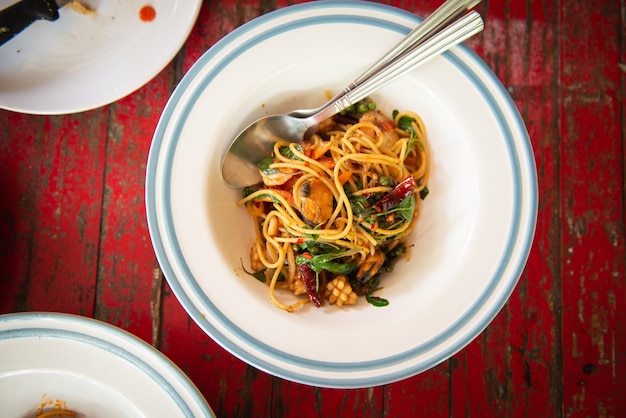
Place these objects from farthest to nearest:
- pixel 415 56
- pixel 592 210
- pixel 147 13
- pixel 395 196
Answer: pixel 592 210
pixel 147 13
pixel 395 196
pixel 415 56

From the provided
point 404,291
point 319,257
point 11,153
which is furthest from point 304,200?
point 11,153

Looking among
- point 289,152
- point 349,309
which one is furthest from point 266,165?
point 349,309

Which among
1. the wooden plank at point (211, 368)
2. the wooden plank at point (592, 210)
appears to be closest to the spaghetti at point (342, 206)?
the wooden plank at point (211, 368)

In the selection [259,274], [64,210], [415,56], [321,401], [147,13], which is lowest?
[321,401]

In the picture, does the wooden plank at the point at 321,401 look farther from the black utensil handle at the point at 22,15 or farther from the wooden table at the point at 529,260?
the black utensil handle at the point at 22,15

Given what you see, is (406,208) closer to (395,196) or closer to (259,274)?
(395,196)

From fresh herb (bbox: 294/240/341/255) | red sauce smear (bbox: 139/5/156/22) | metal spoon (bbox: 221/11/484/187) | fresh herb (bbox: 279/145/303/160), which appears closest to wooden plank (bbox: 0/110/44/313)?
red sauce smear (bbox: 139/5/156/22)
